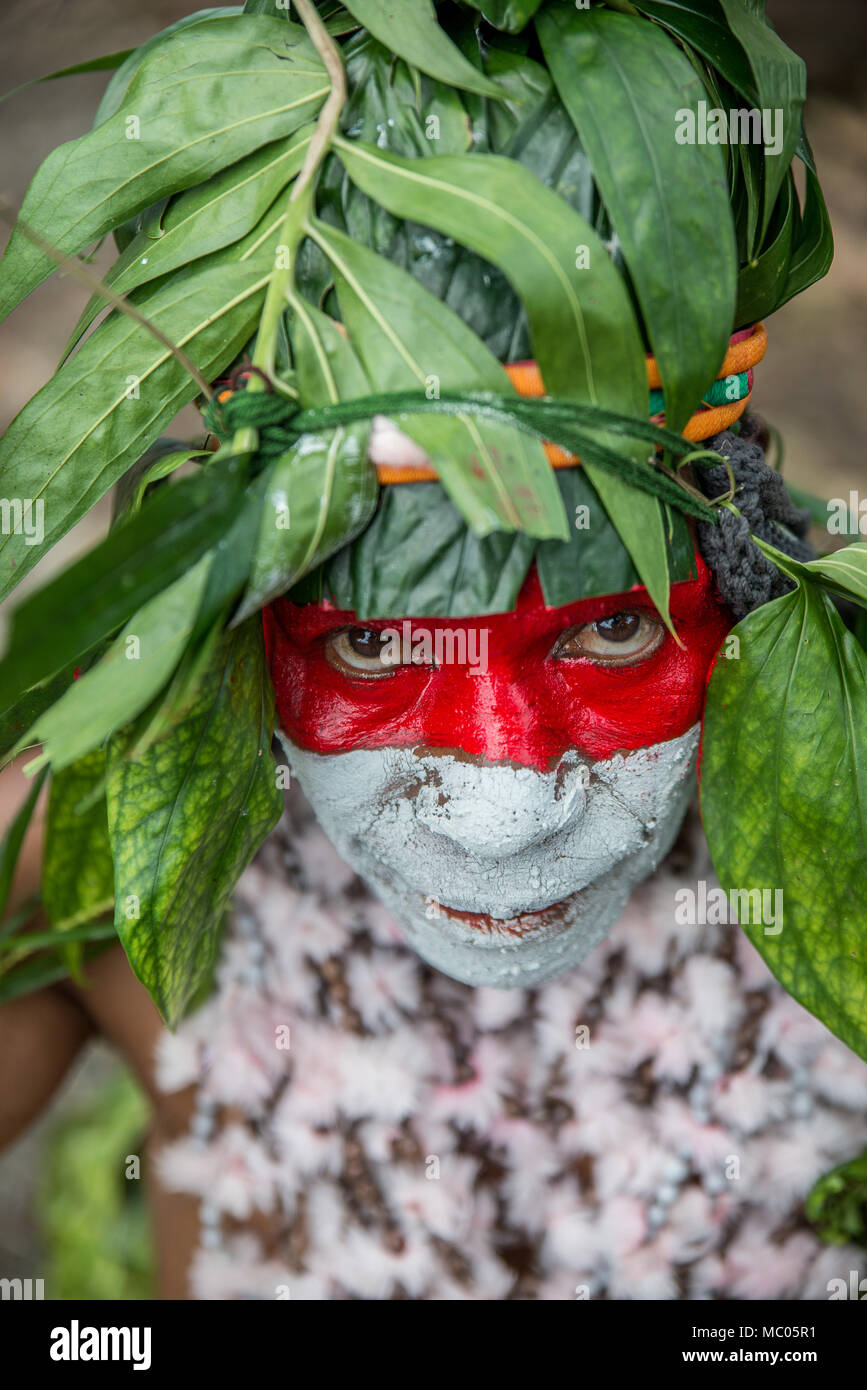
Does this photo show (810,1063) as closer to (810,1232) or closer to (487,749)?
(810,1232)

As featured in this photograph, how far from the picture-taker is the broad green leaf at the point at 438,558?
72 cm

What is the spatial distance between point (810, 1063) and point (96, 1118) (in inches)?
57.1

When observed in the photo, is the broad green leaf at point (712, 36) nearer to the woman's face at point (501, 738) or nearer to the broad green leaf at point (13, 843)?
the woman's face at point (501, 738)

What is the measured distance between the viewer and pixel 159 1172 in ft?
4.48

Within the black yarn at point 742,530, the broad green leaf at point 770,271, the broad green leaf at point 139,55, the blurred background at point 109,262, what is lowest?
the black yarn at point 742,530

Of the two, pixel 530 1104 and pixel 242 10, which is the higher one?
pixel 242 10

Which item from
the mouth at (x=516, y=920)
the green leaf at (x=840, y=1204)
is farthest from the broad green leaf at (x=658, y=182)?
the green leaf at (x=840, y=1204)

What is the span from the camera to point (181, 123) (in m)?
0.78

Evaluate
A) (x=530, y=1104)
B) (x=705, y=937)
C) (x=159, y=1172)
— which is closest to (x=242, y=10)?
(x=705, y=937)

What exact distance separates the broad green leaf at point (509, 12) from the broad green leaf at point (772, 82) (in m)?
0.14

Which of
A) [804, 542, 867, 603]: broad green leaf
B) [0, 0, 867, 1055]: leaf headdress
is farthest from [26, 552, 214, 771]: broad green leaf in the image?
[804, 542, 867, 603]: broad green leaf

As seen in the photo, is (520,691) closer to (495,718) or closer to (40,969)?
(495,718)

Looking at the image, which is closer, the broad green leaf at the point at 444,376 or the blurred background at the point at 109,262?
the broad green leaf at the point at 444,376

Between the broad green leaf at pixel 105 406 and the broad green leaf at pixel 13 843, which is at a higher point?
the broad green leaf at pixel 105 406
